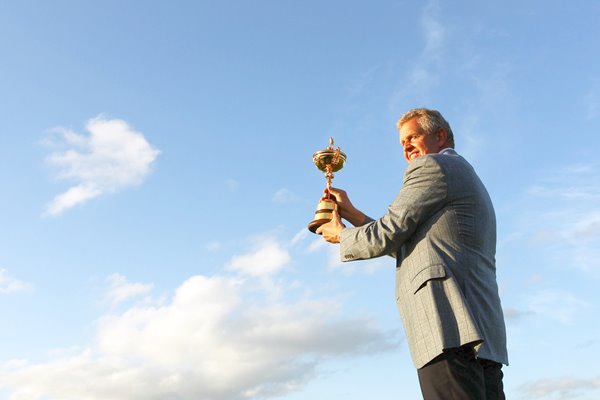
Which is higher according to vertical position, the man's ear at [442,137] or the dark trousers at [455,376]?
the man's ear at [442,137]

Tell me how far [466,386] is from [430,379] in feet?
0.95

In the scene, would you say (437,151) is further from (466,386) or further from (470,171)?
(466,386)

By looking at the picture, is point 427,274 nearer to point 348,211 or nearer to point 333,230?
point 333,230

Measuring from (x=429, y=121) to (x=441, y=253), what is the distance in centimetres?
149

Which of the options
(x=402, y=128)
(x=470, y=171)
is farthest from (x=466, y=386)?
(x=402, y=128)

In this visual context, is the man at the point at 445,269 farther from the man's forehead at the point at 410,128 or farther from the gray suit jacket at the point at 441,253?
the man's forehead at the point at 410,128

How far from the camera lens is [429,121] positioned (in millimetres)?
6988

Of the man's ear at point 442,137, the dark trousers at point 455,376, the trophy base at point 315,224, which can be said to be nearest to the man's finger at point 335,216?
the trophy base at point 315,224

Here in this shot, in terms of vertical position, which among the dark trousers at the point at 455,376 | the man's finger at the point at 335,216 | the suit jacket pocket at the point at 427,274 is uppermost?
the man's finger at the point at 335,216

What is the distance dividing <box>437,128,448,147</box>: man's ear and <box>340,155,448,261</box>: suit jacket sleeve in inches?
24.3

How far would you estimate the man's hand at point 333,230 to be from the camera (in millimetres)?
7230

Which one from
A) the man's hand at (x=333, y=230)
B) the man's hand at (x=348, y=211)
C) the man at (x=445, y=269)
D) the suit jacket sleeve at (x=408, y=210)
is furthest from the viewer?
the man's hand at (x=348, y=211)

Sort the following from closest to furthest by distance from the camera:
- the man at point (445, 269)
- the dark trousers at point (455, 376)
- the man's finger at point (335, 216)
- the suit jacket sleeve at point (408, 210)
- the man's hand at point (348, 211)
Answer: the dark trousers at point (455, 376) → the man at point (445, 269) → the suit jacket sleeve at point (408, 210) → the man's finger at point (335, 216) → the man's hand at point (348, 211)

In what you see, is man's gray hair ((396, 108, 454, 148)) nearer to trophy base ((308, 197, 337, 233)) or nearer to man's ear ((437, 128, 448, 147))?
man's ear ((437, 128, 448, 147))
